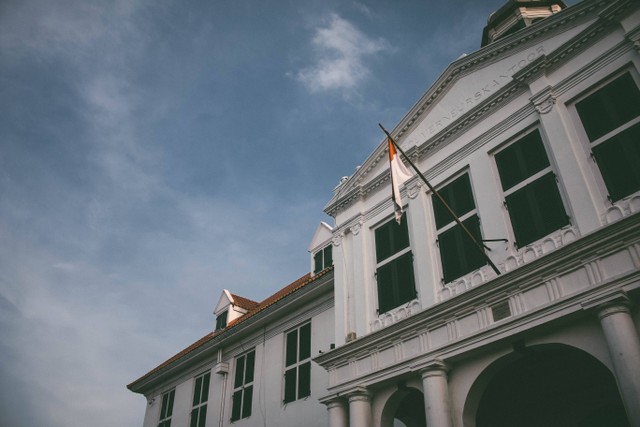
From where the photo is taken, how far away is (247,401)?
16656 millimetres

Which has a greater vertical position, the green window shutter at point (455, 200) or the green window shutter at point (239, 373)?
the green window shutter at point (455, 200)

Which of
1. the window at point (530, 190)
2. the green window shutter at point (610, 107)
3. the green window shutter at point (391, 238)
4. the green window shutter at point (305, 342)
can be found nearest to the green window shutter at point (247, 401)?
the green window shutter at point (305, 342)

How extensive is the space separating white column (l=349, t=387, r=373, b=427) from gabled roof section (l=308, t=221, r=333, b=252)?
25.1ft

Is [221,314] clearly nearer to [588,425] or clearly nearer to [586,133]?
[588,425]

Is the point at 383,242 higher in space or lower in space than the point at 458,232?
higher

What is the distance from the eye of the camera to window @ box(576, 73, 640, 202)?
838cm

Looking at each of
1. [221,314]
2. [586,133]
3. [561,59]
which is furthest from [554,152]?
[221,314]

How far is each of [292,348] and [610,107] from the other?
36.9ft

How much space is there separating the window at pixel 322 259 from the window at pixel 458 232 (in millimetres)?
6313

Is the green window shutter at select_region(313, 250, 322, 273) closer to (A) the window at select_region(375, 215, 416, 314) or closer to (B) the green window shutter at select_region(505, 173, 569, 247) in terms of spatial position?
(A) the window at select_region(375, 215, 416, 314)

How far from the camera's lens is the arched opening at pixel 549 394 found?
992 cm

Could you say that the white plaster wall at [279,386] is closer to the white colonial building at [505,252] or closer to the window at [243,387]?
the white colonial building at [505,252]

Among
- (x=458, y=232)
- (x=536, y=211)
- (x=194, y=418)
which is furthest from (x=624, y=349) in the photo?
(x=194, y=418)

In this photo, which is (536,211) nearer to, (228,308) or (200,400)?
(200,400)
